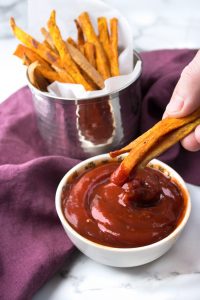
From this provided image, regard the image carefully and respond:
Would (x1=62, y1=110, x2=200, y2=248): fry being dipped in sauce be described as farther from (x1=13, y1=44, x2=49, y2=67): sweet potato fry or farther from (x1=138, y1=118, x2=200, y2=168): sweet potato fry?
(x1=13, y1=44, x2=49, y2=67): sweet potato fry

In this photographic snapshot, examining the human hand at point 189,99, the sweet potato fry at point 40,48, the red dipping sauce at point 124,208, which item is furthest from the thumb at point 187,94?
the sweet potato fry at point 40,48

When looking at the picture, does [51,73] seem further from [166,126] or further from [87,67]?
[166,126]

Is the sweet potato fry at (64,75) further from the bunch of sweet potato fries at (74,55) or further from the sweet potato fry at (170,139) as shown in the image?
the sweet potato fry at (170,139)

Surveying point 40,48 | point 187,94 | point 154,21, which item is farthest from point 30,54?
point 154,21

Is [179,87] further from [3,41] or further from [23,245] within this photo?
[3,41]

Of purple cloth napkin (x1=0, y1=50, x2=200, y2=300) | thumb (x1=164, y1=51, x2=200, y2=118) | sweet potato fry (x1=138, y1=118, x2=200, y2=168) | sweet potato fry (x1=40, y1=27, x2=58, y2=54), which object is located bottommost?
purple cloth napkin (x1=0, y1=50, x2=200, y2=300)

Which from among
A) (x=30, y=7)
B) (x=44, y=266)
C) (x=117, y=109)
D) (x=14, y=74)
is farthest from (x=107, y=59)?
(x=44, y=266)

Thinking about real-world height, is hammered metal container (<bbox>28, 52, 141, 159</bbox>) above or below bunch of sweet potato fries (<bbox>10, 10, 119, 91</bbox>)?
below

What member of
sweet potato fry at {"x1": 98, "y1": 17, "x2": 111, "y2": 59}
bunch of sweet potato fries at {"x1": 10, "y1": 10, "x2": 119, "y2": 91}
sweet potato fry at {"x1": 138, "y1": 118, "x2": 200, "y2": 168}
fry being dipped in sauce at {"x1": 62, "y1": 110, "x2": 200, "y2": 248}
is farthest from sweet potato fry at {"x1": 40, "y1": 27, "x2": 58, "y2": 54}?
sweet potato fry at {"x1": 138, "y1": 118, "x2": 200, "y2": 168}
